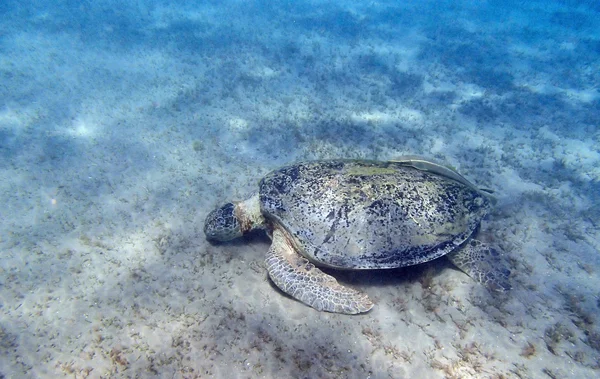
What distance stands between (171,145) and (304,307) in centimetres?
542

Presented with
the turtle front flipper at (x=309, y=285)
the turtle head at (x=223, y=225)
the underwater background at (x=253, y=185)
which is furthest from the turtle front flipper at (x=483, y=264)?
the turtle head at (x=223, y=225)

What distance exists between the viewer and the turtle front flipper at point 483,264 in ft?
14.2

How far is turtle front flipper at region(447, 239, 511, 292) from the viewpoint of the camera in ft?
14.2

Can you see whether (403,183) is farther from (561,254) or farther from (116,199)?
(116,199)

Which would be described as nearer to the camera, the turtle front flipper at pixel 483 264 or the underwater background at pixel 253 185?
the underwater background at pixel 253 185

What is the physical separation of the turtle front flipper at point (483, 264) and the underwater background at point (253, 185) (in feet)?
0.54

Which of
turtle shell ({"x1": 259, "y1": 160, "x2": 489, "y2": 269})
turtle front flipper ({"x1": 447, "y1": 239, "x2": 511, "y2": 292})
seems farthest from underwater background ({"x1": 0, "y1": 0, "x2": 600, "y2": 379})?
turtle shell ({"x1": 259, "y1": 160, "x2": 489, "y2": 269})

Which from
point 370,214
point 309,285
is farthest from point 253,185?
point 370,214

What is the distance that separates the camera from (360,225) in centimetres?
414

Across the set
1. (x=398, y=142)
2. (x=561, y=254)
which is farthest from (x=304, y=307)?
(x=398, y=142)

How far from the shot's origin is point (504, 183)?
6.65 meters

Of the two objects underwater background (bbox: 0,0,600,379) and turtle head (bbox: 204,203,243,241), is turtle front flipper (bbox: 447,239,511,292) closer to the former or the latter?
underwater background (bbox: 0,0,600,379)

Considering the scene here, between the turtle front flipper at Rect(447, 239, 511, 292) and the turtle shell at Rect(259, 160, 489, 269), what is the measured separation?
335mm

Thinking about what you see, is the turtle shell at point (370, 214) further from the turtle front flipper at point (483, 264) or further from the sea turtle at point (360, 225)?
the turtle front flipper at point (483, 264)
